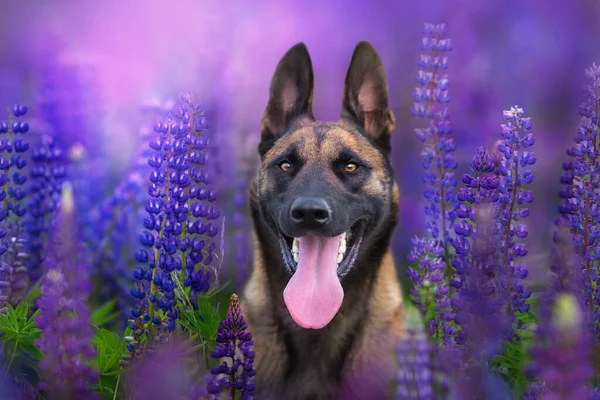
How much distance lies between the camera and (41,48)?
5.89 meters

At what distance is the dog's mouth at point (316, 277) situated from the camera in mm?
3998

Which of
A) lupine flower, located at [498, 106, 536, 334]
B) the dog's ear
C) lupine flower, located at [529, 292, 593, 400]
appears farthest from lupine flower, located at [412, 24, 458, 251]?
lupine flower, located at [529, 292, 593, 400]

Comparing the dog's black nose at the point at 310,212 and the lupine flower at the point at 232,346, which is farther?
the dog's black nose at the point at 310,212

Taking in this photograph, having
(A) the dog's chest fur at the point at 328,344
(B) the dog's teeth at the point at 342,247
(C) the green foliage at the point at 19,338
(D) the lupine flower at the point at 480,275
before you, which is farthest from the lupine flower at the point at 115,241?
(D) the lupine flower at the point at 480,275

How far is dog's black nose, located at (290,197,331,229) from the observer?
12.8ft

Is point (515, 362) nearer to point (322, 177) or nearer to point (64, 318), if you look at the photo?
point (322, 177)

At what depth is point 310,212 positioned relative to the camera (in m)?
3.89

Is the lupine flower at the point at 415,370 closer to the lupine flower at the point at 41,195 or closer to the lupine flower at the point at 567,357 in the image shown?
the lupine flower at the point at 567,357

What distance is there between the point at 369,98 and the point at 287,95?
1.59 feet

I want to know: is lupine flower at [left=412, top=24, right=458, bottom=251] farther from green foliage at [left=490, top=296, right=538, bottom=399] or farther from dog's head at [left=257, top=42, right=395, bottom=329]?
green foliage at [left=490, top=296, right=538, bottom=399]

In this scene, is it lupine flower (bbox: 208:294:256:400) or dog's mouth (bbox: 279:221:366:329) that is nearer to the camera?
lupine flower (bbox: 208:294:256:400)

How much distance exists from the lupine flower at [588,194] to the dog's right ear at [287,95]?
157 cm

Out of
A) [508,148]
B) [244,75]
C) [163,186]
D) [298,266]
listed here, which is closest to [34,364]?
[163,186]

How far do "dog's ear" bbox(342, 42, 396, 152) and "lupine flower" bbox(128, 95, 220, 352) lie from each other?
3.23ft
